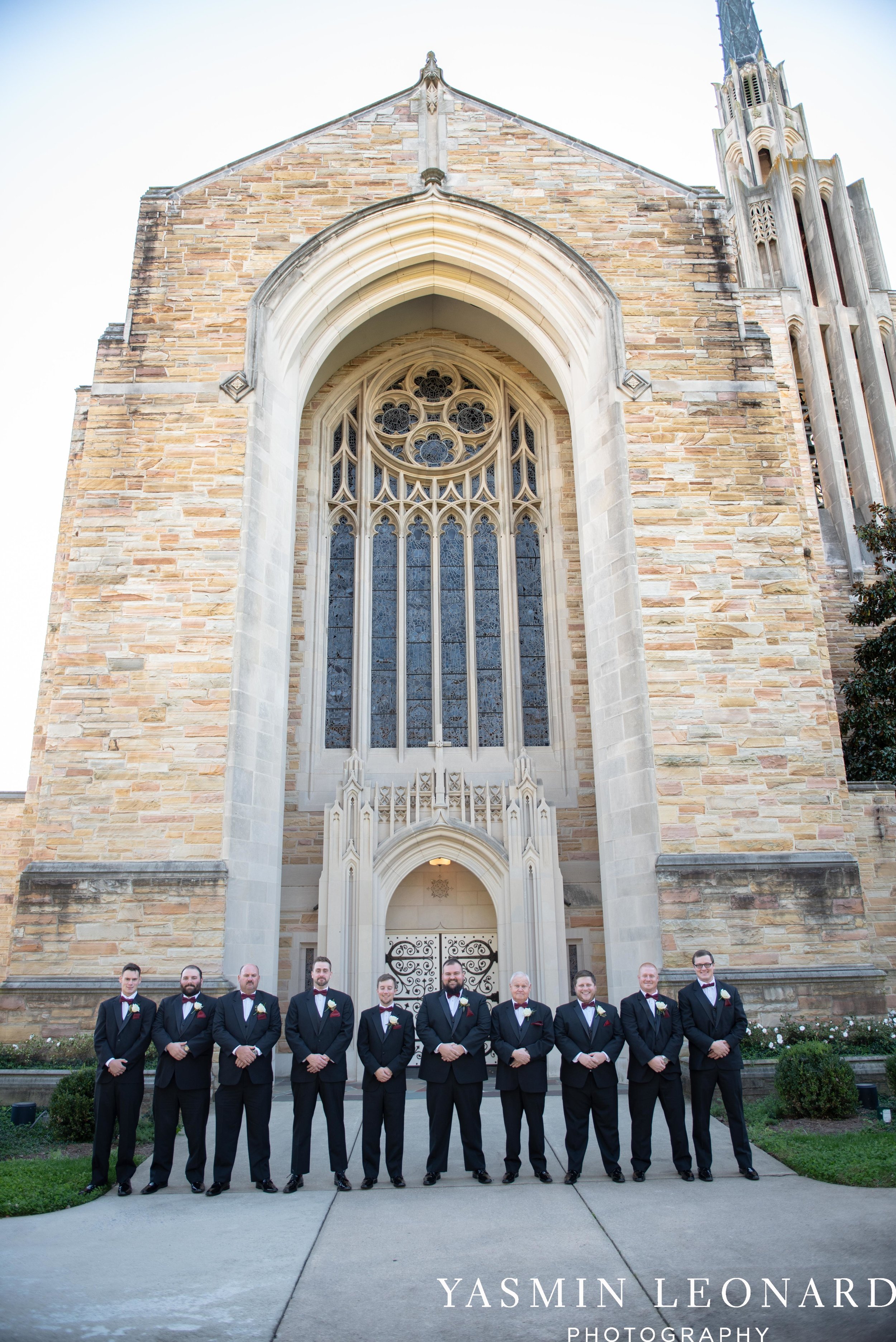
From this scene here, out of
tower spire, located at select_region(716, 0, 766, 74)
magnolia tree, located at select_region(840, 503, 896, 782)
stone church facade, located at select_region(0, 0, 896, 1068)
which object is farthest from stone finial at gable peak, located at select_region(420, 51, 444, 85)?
tower spire, located at select_region(716, 0, 766, 74)

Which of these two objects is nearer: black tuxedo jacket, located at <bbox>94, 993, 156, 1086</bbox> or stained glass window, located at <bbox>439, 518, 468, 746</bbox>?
black tuxedo jacket, located at <bbox>94, 993, 156, 1086</bbox>

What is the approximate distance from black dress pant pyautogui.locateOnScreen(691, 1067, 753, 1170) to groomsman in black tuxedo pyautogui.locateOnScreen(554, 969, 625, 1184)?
51 centimetres

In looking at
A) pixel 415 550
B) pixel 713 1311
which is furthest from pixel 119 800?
pixel 713 1311

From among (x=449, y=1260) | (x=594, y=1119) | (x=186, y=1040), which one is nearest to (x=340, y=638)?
(x=186, y=1040)

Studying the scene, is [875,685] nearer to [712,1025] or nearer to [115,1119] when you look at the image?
[712,1025]

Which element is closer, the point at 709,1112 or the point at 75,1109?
the point at 709,1112

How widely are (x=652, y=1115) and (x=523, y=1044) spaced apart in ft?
3.36

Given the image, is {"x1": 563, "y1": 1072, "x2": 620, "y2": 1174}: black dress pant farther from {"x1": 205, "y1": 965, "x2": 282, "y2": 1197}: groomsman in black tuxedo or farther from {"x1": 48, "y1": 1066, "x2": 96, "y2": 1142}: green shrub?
{"x1": 48, "y1": 1066, "x2": 96, "y2": 1142}: green shrub

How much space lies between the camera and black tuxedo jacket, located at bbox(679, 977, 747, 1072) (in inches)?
231

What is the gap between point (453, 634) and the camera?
516 inches

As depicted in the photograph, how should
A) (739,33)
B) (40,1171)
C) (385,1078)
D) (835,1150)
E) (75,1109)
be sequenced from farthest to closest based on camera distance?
(739,33), (75,1109), (835,1150), (40,1171), (385,1078)

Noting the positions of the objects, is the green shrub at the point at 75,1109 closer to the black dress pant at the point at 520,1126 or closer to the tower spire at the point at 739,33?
the black dress pant at the point at 520,1126

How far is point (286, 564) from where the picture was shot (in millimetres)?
11422

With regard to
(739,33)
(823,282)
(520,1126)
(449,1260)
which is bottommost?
(449,1260)
